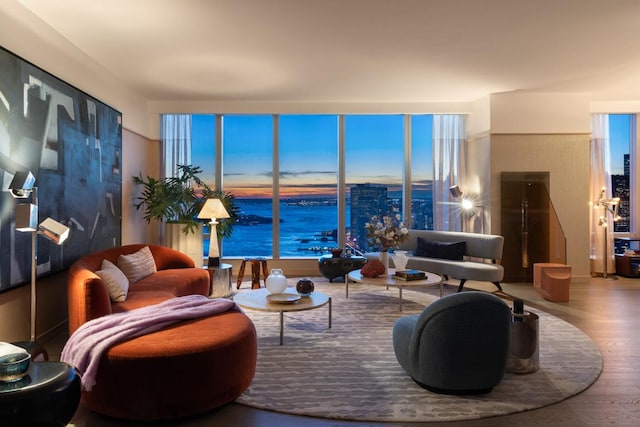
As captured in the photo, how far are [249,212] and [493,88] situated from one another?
4729 mm

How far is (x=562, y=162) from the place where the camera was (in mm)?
6688

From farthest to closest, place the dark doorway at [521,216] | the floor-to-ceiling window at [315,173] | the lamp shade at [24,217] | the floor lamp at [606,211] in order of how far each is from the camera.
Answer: the floor-to-ceiling window at [315,173], the floor lamp at [606,211], the dark doorway at [521,216], the lamp shade at [24,217]

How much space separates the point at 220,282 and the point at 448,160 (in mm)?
4551

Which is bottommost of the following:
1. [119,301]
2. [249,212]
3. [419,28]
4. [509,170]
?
[119,301]

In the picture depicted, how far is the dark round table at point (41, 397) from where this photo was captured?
1853mm

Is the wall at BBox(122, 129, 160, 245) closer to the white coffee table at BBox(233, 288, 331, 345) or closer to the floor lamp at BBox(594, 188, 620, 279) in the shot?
the white coffee table at BBox(233, 288, 331, 345)

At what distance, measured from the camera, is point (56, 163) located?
393 centimetres

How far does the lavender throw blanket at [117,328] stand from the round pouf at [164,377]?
6 centimetres

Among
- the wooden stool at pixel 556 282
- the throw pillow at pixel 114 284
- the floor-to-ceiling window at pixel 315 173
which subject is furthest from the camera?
the floor-to-ceiling window at pixel 315 173

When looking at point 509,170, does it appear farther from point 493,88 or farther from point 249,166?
point 249,166

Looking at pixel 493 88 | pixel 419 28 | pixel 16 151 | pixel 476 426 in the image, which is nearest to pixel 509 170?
pixel 493 88

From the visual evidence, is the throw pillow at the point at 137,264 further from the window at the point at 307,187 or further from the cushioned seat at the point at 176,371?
the window at the point at 307,187

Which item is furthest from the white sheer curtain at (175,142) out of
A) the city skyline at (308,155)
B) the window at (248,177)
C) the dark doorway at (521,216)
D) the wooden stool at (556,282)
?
the wooden stool at (556,282)

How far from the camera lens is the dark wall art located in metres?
3.26
